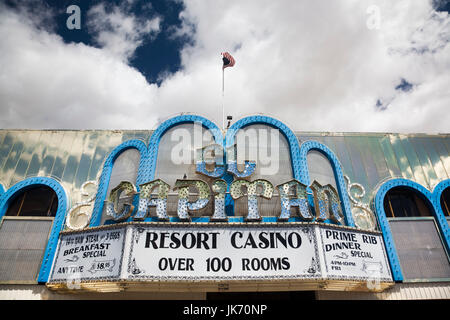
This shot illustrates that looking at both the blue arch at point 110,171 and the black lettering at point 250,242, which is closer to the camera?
the black lettering at point 250,242

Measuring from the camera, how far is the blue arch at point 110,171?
1098 cm

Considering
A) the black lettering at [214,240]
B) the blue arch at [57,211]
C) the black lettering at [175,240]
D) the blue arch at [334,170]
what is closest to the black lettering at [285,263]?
the black lettering at [214,240]

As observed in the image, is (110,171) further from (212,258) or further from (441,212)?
(441,212)

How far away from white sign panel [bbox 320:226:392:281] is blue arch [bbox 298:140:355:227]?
47.0 inches

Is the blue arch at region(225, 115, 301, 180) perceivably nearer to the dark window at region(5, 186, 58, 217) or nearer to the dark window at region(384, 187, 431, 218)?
the dark window at region(384, 187, 431, 218)

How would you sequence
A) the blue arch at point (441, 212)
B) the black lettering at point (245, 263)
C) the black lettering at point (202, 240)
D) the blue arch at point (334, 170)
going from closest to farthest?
the black lettering at point (245, 263) → the black lettering at point (202, 240) → the blue arch at point (334, 170) → the blue arch at point (441, 212)

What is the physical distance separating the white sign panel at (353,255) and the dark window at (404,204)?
293cm

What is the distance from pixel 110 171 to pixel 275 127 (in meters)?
7.81

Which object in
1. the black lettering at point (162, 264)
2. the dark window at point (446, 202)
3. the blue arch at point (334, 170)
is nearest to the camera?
the black lettering at point (162, 264)

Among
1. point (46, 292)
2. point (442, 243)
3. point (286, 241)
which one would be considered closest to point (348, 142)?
point (442, 243)

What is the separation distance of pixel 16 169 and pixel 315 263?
13.6m

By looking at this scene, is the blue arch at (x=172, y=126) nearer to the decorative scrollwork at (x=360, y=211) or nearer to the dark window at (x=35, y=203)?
the dark window at (x=35, y=203)

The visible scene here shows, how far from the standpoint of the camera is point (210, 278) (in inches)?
336
